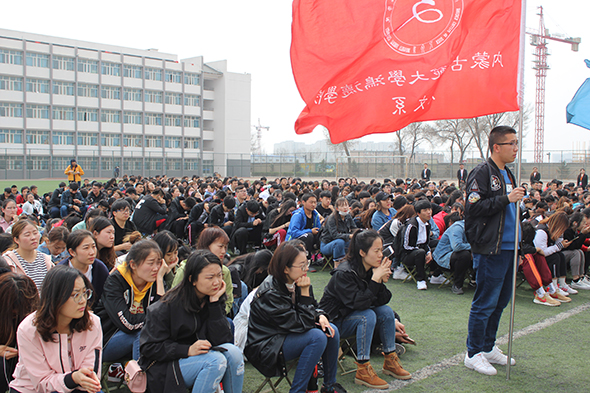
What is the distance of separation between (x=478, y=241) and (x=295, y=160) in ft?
125

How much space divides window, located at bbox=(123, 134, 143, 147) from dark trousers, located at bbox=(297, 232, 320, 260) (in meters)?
52.7

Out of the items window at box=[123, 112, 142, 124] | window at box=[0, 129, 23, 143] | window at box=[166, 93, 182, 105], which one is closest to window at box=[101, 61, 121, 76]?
window at box=[123, 112, 142, 124]

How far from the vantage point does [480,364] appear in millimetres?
4363

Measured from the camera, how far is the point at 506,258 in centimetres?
427

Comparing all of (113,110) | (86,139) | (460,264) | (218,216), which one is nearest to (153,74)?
(113,110)

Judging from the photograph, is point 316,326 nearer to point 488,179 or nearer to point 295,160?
point 488,179

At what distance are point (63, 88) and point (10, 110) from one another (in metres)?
6.03

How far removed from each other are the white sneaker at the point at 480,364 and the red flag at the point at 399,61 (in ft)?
7.71

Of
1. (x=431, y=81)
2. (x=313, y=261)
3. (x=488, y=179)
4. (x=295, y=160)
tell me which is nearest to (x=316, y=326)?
(x=488, y=179)

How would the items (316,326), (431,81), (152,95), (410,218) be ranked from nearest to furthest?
1. (316,326)
2. (431,81)
3. (410,218)
4. (152,95)

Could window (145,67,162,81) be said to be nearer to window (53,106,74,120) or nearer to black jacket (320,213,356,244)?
window (53,106,74,120)

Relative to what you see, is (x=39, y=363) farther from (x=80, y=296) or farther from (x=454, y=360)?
(x=454, y=360)

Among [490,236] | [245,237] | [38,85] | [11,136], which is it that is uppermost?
[38,85]

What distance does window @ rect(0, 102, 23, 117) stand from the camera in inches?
1937
